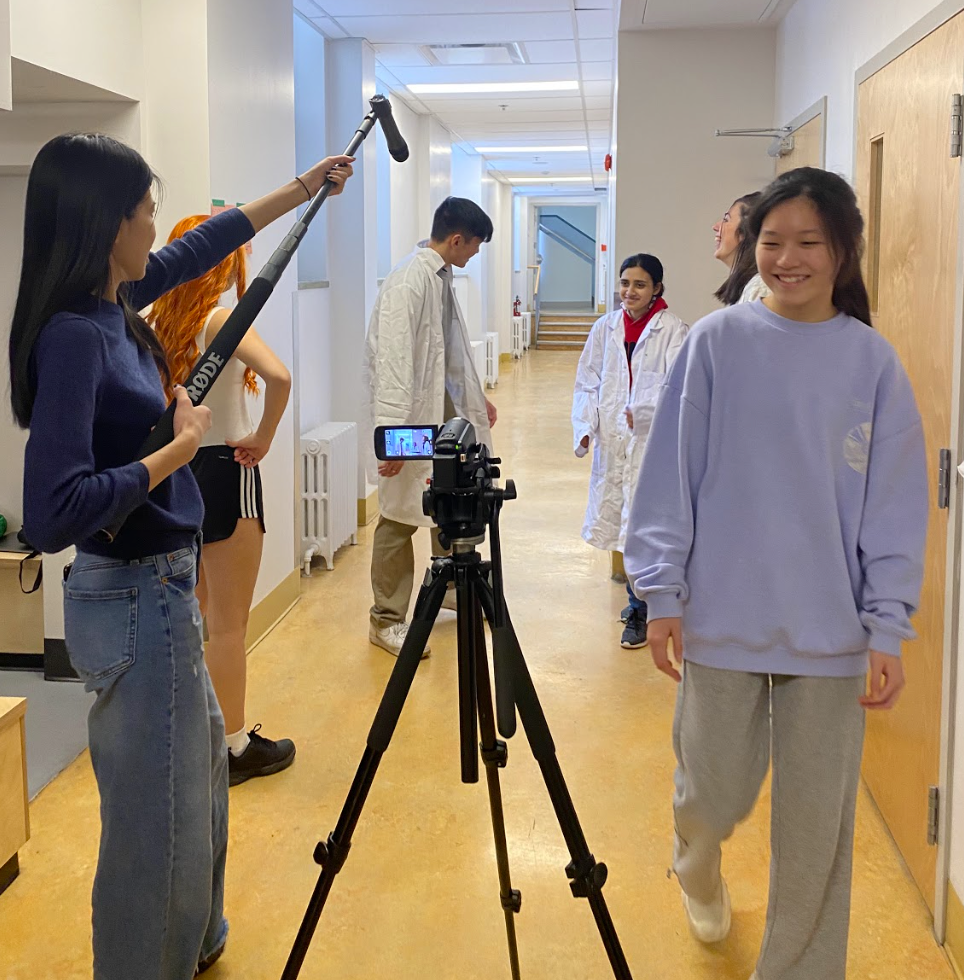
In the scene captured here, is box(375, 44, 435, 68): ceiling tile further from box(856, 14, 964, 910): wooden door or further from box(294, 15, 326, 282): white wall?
box(856, 14, 964, 910): wooden door

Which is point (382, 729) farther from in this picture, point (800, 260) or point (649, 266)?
point (649, 266)

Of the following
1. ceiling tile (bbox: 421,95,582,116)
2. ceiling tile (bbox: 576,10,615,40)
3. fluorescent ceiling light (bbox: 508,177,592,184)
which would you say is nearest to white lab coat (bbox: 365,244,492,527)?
ceiling tile (bbox: 576,10,615,40)

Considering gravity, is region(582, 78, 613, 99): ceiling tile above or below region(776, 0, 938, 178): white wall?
above

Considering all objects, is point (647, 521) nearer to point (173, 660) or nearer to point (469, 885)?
point (173, 660)

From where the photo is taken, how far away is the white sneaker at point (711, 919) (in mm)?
2123

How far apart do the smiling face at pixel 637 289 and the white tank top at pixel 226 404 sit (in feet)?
6.05

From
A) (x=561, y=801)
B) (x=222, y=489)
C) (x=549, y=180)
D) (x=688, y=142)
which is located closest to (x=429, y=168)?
(x=688, y=142)

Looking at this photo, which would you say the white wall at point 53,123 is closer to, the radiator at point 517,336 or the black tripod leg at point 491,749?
the black tripod leg at point 491,749

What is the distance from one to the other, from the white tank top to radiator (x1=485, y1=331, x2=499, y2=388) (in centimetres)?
993

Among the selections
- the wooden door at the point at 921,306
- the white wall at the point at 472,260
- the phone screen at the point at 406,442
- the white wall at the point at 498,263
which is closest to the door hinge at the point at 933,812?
the wooden door at the point at 921,306

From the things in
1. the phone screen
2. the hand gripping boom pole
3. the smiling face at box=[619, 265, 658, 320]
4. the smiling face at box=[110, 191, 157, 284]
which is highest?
the smiling face at box=[619, 265, 658, 320]

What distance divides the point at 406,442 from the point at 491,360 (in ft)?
37.4

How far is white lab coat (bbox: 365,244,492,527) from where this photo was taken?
3.59 m

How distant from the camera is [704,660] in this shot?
68.9 inches
